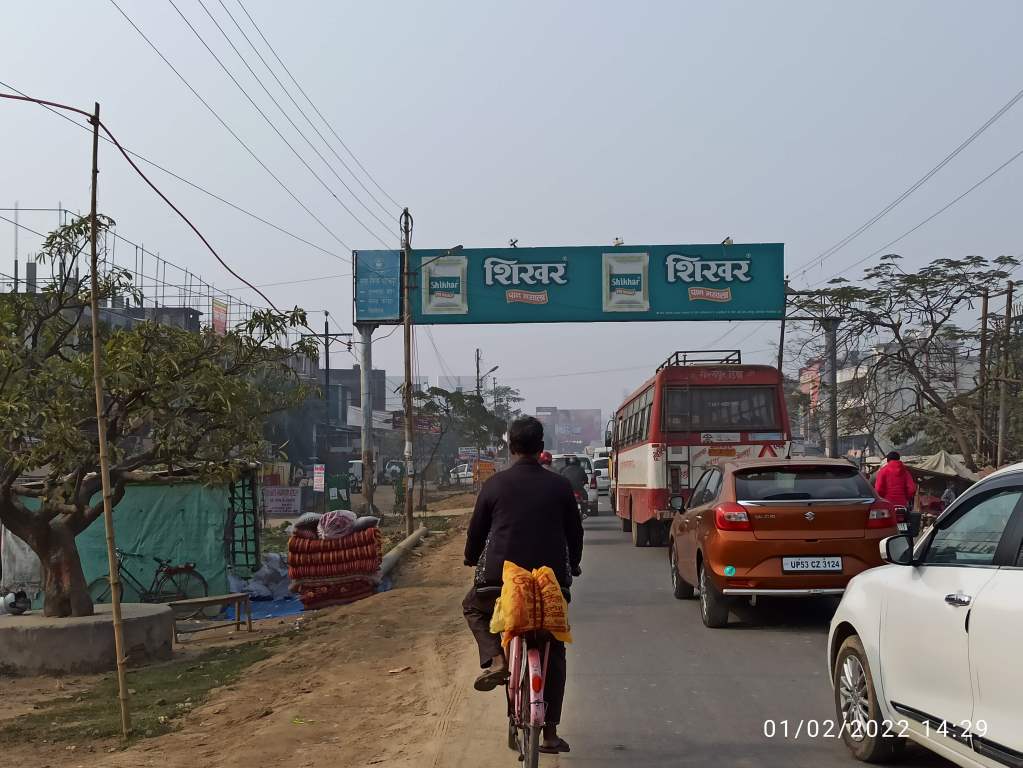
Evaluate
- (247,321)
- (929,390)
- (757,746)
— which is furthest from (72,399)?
(929,390)

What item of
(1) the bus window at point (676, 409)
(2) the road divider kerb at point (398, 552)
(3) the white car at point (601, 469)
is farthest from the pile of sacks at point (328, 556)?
(3) the white car at point (601, 469)

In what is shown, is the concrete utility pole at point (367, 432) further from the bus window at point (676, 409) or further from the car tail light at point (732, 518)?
the car tail light at point (732, 518)

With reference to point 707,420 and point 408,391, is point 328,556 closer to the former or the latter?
point 707,420

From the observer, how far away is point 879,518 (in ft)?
31.7

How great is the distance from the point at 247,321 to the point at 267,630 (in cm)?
516

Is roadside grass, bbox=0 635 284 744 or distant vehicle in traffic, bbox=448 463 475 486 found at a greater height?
roadside grass, bbox=0 635 284 744

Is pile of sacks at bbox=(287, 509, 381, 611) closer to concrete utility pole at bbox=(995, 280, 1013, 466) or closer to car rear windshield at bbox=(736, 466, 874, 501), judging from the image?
car rear windshield at bbox=(736, 466, 874, 501)

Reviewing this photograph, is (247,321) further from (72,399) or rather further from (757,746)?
(757,746)

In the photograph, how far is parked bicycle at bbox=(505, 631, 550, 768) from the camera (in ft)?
16.4

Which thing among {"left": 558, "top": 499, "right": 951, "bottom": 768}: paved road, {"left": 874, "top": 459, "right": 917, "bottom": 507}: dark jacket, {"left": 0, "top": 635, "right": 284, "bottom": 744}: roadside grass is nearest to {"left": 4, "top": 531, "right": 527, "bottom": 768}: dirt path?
{"left": 0, "top": 635, "right": 284, "bottom": 744}: roadside grass

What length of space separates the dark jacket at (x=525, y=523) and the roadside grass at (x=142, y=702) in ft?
12.5

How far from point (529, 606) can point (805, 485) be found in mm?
5502

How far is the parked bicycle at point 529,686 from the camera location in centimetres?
499

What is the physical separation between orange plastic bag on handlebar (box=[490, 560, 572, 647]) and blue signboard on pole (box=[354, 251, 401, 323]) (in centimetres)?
2758
